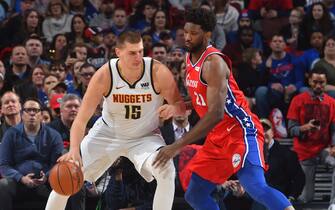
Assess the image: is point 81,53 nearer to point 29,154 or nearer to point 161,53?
point 161,53

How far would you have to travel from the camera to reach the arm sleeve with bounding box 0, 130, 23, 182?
26.6ft

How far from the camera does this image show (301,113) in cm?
942

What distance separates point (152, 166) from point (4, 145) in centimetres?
243

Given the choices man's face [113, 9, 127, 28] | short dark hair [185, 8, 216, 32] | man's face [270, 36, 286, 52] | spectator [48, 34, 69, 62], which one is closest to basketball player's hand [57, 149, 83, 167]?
short dark hair [185, 8, 216, 32]

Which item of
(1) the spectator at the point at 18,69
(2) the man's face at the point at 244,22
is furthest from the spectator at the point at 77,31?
(2) the man's face at the point at 244,22

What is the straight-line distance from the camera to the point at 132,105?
A: 22.1 ft

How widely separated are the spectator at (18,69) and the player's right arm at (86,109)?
13.0ft

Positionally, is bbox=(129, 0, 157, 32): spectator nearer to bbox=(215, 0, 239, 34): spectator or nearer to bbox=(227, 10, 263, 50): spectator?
bbox=(215, 0, 239, 34): spectator

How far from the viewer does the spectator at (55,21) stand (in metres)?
12.0

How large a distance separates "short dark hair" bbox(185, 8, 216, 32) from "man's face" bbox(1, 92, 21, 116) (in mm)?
3231

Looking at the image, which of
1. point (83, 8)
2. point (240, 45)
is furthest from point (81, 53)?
point (240, 45)

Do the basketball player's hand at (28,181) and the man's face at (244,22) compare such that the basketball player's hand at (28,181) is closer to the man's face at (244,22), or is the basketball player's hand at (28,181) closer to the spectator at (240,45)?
the spectator at (240,45)

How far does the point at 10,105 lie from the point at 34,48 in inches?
93.4

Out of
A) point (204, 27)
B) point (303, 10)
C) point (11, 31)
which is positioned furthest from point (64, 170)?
point (303, 10)
